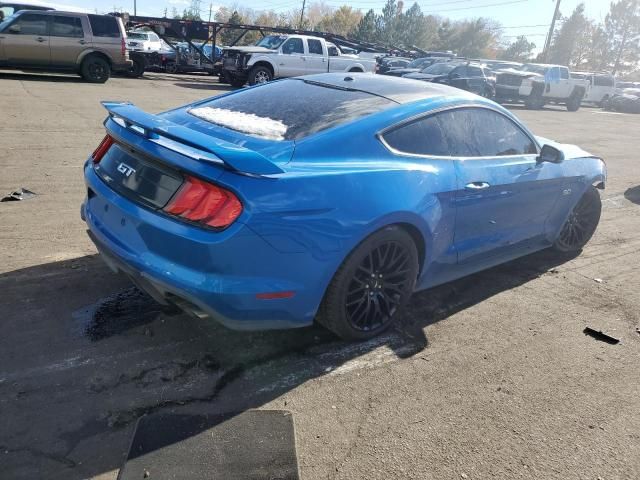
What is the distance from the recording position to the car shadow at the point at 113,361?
8.00ft

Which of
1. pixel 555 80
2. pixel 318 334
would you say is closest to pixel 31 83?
pixel 318 334

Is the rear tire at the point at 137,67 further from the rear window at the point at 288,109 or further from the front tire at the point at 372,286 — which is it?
the front tire at the point at 372,286

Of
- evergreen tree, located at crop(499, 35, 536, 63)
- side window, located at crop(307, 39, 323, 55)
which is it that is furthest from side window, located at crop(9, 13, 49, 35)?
evergreen tree, located at crop(499, 35, 536, 63)

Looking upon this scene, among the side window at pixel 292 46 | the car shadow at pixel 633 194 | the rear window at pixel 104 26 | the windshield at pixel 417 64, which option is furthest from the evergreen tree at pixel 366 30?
the car shadow at pixel 633 194

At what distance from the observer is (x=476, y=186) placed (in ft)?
12.2

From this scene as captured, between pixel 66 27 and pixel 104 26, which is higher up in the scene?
pixel 104 26

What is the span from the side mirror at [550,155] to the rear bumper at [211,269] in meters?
2.49

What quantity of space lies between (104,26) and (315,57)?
7282 millimetres

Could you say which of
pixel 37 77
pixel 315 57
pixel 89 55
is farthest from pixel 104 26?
pixel 315 57

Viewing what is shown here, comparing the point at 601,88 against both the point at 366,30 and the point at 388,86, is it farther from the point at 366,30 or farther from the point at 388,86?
the point at 366,30

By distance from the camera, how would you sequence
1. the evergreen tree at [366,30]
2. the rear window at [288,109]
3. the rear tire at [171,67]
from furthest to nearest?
the evergreen tree at [366,30] < the rear tire at [171,67] < the rear window at [288,109]

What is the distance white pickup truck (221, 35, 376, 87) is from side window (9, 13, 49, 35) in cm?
611

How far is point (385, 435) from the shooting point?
8.75ft

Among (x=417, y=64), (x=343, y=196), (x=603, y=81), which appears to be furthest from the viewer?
(x=603, y=81)
